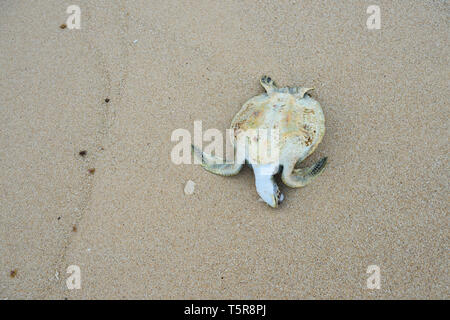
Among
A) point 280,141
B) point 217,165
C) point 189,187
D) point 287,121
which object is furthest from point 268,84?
point 189,187

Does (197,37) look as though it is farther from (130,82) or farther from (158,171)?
(158,171)

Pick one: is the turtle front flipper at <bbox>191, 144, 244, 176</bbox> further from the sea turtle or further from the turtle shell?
the turtle shell

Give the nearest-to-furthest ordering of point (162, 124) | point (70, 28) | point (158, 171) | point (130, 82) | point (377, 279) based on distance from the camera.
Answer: point (377, 279)
point (158, 171)
point (162, 124)
point (130, 82)
point (70, 28)

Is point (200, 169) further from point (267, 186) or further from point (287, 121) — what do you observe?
point (287, 121)

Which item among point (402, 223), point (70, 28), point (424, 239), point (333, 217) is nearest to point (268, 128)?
point (333, 217)

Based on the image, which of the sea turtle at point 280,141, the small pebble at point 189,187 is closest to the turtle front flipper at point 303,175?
the sea turtle at point 280,141

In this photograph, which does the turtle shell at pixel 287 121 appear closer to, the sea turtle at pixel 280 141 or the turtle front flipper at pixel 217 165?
the sea turtle at pixel 280 141
